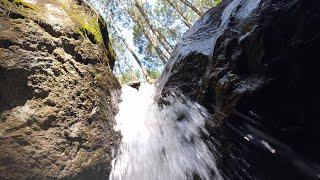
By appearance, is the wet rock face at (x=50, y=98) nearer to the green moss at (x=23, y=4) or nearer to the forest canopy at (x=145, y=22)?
the green moss at (x=23, y=4)

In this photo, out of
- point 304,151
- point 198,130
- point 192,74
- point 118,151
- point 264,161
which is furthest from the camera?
point 192,74

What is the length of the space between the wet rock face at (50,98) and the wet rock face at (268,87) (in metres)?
1.50

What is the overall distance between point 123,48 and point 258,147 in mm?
17641

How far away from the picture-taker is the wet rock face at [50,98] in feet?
9.55

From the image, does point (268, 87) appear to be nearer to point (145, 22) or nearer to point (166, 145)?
point (166, 145)

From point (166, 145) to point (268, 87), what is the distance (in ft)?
Result: 6.90

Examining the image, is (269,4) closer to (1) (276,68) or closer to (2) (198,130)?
(1) (276,68)

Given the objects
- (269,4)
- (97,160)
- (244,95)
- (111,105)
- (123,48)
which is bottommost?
(244,95)

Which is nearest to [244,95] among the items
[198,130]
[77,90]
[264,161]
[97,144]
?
[264,161]

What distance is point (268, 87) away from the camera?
2967 millimetres

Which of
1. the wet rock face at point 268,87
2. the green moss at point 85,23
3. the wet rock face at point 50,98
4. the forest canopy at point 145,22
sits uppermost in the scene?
the forest canopy at point 145,22

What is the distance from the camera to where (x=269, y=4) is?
316 centimetres

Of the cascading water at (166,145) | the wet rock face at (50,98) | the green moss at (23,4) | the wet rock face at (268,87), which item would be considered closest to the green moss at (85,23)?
the wet rock face at (50,98)

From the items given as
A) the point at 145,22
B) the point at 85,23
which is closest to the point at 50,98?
the point at 85,23
